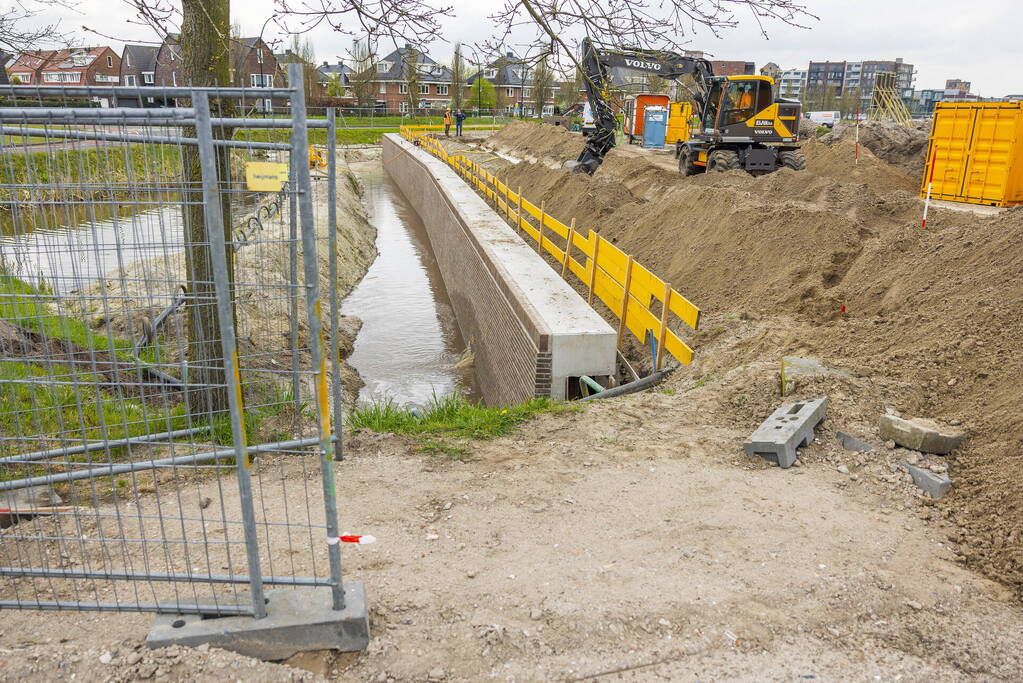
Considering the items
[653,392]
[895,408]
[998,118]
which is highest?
[998,118]

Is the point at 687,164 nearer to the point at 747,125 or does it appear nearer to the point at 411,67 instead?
the point at 747,125

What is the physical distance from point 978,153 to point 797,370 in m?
12.3

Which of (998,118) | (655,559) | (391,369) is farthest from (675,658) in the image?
(998,118)

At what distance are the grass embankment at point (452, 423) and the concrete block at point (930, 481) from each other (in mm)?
2781

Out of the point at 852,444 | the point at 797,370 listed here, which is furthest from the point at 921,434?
the point at 797,370

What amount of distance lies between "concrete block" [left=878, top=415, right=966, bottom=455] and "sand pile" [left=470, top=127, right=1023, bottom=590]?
0.11 meters

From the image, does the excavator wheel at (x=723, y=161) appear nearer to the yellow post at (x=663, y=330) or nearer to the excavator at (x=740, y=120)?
the excavator at (x=740, y=120)

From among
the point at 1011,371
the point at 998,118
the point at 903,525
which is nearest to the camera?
the point at 903,525

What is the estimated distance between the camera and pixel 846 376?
662 cm

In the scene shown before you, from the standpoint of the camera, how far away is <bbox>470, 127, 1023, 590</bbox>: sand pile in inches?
202

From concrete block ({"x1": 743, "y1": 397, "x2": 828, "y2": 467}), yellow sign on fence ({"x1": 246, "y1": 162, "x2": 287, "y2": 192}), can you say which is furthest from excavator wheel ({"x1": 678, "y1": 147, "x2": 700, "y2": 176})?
yellow sign on fence ({"x1": 246, "y1": 162, "x2": 287, "y2": 192})

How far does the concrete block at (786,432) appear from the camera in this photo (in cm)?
552

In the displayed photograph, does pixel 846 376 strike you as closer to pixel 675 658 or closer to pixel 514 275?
pixel 675 658

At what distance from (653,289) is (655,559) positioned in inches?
211
